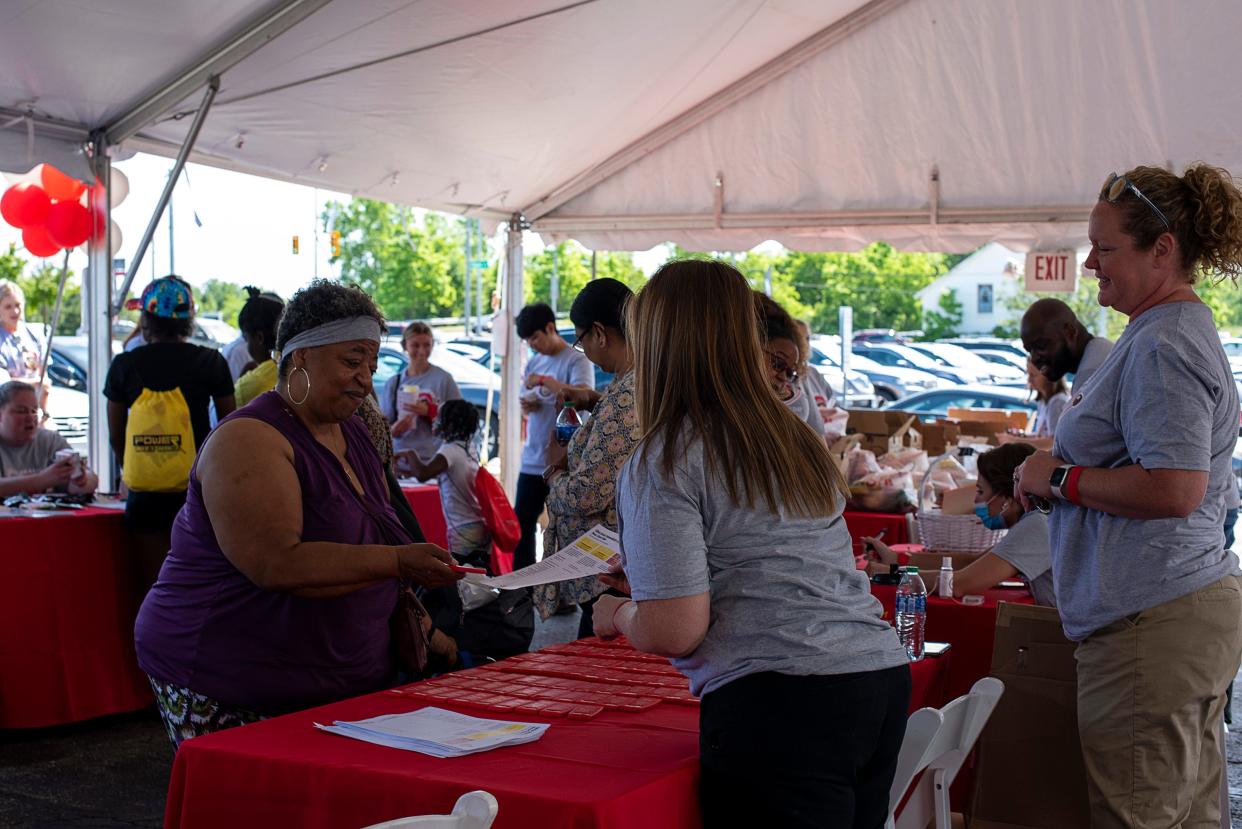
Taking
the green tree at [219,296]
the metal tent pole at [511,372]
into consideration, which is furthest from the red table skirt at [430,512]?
the green tree at [219,296]

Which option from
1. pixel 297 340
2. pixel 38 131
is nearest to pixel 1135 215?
pixel 297 340

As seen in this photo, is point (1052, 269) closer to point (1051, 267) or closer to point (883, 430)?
point (1051, 267)

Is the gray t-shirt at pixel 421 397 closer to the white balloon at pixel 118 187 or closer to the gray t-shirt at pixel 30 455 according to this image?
the white balloon at pixel 118 187

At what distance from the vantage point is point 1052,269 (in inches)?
320

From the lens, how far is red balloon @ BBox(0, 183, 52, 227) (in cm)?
600

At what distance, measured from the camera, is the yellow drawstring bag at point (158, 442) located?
458cm

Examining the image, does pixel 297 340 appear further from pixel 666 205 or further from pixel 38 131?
pixel 666 205

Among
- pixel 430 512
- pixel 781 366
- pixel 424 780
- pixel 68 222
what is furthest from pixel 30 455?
pixel 424 780

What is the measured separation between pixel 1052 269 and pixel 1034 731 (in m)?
5.78

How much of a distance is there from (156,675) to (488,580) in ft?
2.16

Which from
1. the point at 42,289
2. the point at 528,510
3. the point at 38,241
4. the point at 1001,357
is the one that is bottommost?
the point at 528,510

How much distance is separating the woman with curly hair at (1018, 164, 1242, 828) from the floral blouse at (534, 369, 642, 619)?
4.18 feet

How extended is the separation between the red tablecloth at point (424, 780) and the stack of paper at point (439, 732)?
17mm

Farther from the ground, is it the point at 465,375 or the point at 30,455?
the point at 465,375
